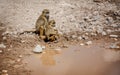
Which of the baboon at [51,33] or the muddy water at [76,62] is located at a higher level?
the baboon at [51,33]

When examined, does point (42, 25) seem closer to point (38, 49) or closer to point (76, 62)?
point (38, 49)

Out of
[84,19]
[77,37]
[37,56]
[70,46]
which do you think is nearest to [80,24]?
[84,19]

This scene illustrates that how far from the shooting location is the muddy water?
5.86 metres

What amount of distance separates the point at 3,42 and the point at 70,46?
1713mm

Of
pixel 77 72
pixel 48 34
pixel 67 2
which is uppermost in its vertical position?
pixel 67 2

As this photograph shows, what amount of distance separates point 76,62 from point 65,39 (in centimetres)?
127

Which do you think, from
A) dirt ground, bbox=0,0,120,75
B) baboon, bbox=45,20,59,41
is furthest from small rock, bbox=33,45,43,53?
baboon, bbox=45,20,59,41

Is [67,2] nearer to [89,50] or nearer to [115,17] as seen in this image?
[115,17]

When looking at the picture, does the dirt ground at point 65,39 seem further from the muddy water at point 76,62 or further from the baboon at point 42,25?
the baboon at point 42,25

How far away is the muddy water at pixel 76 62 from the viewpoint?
5863 mm

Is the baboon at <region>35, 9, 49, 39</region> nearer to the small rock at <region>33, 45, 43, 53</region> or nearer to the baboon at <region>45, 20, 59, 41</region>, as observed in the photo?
the baboon at <region>45, 20, 59, 41</region>

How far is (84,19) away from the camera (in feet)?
28.7

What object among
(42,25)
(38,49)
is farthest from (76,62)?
(42,25)

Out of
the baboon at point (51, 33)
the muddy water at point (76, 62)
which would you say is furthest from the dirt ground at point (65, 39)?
the baboon at point (51, 33)
